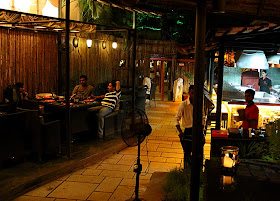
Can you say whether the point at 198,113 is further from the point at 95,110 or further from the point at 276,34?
the point at 95,110

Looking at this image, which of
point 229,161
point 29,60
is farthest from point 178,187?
point 29,60

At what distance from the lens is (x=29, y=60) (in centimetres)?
1083

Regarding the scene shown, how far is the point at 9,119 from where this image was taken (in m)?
6.39

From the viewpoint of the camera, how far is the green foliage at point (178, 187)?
4.55 meters

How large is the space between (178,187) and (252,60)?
4.34m

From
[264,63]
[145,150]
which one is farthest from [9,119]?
[264,63]

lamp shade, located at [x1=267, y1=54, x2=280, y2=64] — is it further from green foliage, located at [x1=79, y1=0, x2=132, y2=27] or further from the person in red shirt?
green foliage, located at [x1=79, y1=0, x2=132, y2=27]

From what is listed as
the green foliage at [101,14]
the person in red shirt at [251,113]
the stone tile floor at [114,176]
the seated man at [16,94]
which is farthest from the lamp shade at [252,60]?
the green foliage at [101,14]

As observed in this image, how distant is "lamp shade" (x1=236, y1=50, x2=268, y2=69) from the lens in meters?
7.76

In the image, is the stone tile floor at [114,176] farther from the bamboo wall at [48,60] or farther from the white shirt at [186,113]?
the bamboo wall at [48,60]

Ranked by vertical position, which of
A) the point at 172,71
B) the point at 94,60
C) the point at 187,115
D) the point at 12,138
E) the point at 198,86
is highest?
the point at 94,60

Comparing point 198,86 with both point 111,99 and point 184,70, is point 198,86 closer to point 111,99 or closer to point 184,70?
point 111,99

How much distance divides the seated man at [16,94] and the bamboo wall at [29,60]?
41cm

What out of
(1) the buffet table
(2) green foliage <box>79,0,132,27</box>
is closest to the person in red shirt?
(1) the buffet table
